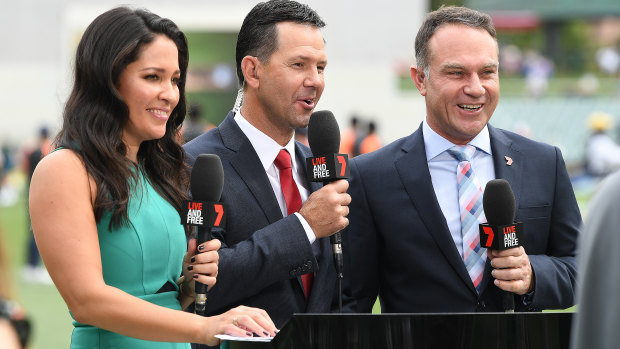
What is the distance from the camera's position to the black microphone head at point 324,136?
3.22m

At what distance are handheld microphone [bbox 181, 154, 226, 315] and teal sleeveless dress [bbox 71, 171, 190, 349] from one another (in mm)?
170

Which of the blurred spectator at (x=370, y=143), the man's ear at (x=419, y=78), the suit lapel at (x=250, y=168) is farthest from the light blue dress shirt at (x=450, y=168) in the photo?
the blurred spectator at (x=370, y=143)

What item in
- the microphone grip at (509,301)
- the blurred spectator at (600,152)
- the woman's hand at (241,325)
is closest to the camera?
the woman's hand at (241,325)

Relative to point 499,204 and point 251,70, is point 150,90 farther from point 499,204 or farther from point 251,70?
point 499,204

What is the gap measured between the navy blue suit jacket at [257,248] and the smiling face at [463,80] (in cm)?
63

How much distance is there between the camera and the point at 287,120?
11.7 feet

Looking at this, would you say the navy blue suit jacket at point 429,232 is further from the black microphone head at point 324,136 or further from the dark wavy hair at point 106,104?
the dark wavy hair at point 106,104

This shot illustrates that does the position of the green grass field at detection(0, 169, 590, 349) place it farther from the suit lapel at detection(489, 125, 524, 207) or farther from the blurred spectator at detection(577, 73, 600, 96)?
the blurred spectator at detection(577, 73, 600, 96)

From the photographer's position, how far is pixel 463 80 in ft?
11.5

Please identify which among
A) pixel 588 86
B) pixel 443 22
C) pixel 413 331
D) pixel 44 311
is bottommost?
pixel 44 311

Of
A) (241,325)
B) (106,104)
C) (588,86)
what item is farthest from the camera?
(588,86)

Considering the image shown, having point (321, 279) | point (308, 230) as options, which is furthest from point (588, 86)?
point (308, 230)

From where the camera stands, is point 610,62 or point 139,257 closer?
point 139,257

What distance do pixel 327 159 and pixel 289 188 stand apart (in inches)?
17.8
